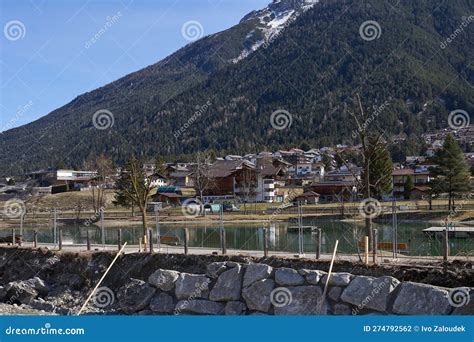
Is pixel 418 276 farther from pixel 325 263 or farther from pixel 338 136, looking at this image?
pixel 338 136

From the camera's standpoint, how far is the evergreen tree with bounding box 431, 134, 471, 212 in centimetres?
5798

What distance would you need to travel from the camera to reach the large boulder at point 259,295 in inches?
589

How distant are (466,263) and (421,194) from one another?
6797cm

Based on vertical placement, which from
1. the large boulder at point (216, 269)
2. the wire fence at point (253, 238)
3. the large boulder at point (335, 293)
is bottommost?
the wire fence at point (253, 238)

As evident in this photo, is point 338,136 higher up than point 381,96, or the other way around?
point 381,96

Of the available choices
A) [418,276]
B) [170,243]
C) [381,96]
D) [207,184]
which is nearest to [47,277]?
[170,243]

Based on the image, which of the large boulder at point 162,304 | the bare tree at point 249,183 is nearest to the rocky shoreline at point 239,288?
the large boulder at point 162,304

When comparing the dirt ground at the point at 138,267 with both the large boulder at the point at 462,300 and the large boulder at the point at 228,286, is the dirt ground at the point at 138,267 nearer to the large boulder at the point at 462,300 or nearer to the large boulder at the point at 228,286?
the large boulder at the point at 462,300

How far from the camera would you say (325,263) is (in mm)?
16641

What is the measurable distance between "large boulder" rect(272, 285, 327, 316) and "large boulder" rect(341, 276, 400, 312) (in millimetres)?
679

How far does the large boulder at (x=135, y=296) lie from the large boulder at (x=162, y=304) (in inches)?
11.6

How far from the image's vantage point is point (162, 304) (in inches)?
656

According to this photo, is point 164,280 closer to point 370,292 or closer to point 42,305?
point 42,305

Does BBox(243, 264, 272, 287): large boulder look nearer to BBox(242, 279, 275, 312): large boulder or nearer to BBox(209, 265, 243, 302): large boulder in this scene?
BBox(242, 279, 275, 312): large boulder
